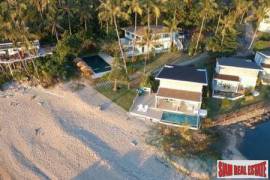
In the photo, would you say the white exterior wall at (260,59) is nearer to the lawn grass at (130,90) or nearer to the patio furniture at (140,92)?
the lawn grass at (130,90)

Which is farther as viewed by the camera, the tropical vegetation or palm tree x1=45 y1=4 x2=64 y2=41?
palm tree x1=45 y1=4 x2=64 y2=41

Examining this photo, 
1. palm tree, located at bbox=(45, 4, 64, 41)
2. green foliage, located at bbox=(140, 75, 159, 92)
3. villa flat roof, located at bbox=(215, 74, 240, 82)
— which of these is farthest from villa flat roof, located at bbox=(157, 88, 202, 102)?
palm tree, located at bbox=(45, 4, 64, 41)

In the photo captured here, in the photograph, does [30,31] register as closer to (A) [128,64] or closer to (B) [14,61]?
(B) [14,61]

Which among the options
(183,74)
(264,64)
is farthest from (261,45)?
(183,74)

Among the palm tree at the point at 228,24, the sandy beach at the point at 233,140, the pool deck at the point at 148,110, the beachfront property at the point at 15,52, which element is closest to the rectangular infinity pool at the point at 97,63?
the beachfront property at the point at 15,52

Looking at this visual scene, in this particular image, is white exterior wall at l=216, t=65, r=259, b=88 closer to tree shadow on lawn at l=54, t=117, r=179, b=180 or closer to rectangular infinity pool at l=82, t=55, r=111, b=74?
rectangular infinity pool at l=82, t=55, r=111, b=74

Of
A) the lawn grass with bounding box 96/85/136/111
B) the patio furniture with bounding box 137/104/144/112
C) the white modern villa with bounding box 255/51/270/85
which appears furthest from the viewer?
the white modern villa with bounding box 255/51/270/85
